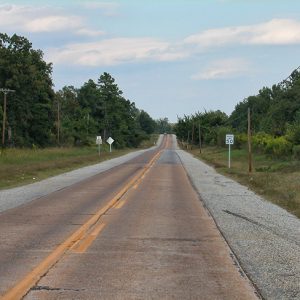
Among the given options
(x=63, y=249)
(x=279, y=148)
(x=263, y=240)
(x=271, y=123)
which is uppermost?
(x=271, y=123)

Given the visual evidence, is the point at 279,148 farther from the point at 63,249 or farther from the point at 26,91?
the point at 26,91

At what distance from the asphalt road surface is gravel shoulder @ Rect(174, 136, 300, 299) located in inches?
9.0

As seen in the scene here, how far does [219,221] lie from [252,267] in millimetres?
5143

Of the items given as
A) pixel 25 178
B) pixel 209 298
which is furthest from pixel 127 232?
pixel 25 178

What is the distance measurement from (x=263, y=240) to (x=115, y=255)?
314 cm

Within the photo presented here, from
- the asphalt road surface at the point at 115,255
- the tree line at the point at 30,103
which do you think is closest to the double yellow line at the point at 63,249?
the asphalt road surface at the point at 115,255

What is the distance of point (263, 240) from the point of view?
10.4 metres

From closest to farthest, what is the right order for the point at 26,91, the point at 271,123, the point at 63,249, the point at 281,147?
1. the point at 63,249
2. the point at 281,147
3. the point at 271,123
4. the point at 26,91

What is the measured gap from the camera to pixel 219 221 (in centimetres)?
1316

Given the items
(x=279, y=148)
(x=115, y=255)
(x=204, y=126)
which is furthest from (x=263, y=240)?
(x=204, y=126)

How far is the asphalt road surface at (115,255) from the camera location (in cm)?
668

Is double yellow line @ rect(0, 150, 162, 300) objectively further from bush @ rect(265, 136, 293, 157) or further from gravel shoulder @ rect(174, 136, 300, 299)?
bush @ rect(265, 136, 293, 157)

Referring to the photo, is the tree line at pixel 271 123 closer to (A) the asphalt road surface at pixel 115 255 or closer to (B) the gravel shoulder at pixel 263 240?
(B) the gravel shoulder at pixel 263 240

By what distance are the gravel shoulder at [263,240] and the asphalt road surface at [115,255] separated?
229 mm
